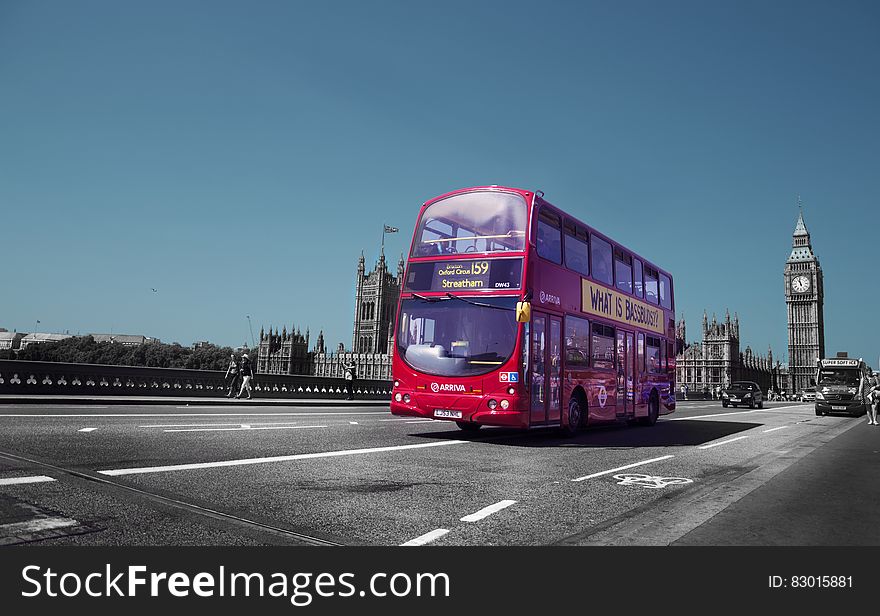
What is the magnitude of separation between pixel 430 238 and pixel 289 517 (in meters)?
8.54

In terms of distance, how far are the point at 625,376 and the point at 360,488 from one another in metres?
11.2

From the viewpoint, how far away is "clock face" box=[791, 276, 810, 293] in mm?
139125

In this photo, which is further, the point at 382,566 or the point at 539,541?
the point at 539,541

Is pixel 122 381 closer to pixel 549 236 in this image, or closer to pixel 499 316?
pixel 499 316

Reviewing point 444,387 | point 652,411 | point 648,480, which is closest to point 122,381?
point 444,387

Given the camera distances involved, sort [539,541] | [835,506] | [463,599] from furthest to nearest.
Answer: [835,506], [539,541], [463,599]

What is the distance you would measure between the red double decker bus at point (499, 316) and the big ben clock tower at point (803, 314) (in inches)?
5407

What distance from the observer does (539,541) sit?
14.6ft

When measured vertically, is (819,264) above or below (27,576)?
above

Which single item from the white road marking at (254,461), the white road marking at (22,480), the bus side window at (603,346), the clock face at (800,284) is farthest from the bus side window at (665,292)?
the clock face at (800,284)

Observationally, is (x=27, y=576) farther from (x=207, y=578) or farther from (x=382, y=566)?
(x=382, y=566)

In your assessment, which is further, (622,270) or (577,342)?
(622,270)

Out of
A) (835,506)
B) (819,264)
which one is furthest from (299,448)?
(819,264)

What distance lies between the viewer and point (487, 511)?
5438 mm
